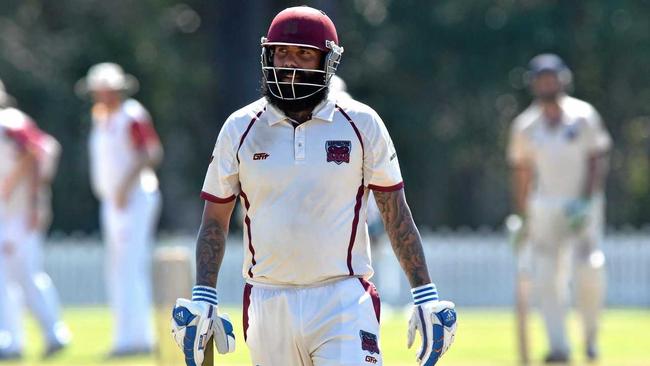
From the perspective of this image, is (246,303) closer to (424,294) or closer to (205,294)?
(205,294)

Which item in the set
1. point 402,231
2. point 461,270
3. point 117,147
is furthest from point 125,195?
point 461,270

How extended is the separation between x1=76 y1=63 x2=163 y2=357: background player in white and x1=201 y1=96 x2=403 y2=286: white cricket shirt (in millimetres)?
7182

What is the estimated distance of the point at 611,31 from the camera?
99.1 feet

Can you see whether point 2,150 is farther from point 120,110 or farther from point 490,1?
point 490,1

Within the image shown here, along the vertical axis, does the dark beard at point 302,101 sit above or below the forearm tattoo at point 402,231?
above

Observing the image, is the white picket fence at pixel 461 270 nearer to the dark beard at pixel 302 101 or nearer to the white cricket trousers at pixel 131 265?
the white cricket trousers at pixel 131 265

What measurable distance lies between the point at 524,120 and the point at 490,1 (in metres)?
17.7

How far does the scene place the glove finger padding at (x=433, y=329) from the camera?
6.15 meters

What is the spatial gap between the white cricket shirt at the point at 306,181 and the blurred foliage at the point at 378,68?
22186mm

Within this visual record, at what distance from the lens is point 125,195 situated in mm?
13453

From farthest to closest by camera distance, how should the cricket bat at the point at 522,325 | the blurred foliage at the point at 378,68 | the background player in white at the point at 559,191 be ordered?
the blurred foliage at the point at 378,68 → the background player in white at the point at 559,191 → the cricket bat at the point at 522,325

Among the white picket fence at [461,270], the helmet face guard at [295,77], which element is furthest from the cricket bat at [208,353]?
the white picket fence at [461,270]

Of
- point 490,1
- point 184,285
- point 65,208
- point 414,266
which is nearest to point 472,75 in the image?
point 490,1

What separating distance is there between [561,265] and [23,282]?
13.8 feet
